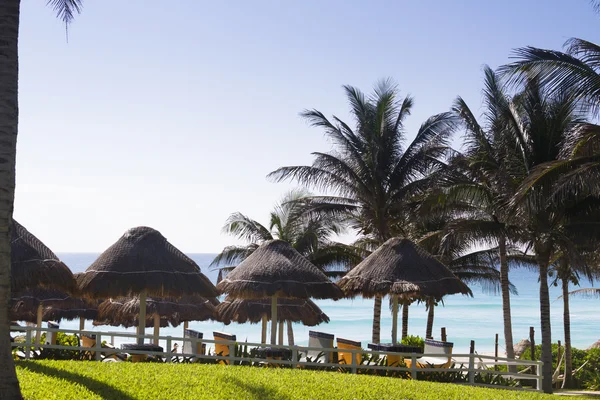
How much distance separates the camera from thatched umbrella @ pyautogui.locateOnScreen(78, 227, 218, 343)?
50.4 feet

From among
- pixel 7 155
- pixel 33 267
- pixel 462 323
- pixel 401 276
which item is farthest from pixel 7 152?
pixel 462 323

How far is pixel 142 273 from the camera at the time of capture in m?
15.5

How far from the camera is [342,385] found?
36.9 feet

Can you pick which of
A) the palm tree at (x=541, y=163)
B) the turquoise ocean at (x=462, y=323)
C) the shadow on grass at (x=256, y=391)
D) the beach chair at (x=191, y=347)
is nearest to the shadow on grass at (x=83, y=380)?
the shadow on grass at (x=256, y=391)

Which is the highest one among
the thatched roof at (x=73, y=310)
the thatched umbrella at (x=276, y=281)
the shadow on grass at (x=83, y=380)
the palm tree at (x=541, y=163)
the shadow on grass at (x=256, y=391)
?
the palm tree at (x=541, y=163)

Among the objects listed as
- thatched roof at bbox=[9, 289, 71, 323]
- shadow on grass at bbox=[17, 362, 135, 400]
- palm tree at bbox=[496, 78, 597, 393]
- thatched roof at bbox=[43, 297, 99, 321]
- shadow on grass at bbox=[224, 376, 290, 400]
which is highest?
palm tree at bbox=[496, 78, 597, 393]

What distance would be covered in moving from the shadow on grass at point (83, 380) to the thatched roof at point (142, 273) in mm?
4146

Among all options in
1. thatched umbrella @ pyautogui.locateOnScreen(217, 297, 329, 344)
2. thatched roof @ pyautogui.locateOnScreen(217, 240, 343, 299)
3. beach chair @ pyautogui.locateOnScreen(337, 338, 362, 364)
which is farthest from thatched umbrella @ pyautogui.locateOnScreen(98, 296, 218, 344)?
beach chair @ pyautogui.locateOnScreen(337, 338, 362, 364)

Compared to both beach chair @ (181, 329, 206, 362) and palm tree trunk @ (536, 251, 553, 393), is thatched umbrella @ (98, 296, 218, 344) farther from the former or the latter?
palm tree trunk @ (536, 251, 553, 393)

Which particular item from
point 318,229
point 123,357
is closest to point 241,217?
point 318,229

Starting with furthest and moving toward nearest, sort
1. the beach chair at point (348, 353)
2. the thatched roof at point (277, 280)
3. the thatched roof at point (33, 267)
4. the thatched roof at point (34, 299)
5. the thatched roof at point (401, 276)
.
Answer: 1. the thatched roof at point (34, 299)
2. the thatched roof at point (401, 276)
3. the thatched roof at point (277, 280)
4. the beach chair at point (348, 353)
5. the thatched roof at point (33, 267)

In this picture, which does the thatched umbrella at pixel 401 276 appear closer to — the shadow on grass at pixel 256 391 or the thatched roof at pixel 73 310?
the shadow on grass at pixel 256 391

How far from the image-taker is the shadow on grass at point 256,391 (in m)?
10.0

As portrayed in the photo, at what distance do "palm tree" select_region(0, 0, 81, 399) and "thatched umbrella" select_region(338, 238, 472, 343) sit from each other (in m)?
10.2
